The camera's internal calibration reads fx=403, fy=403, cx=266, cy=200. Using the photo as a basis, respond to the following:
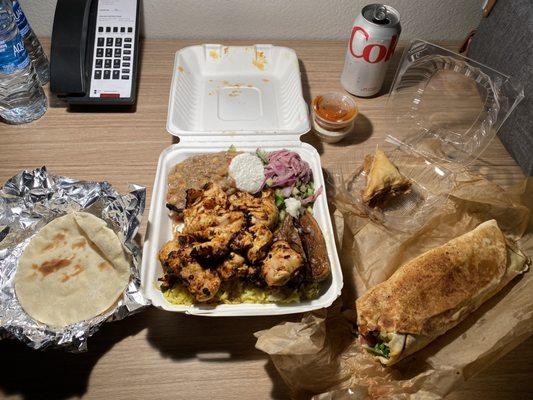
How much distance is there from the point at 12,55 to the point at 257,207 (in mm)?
834

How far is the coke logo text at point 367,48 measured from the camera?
126cm

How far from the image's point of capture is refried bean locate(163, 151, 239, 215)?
111 cm

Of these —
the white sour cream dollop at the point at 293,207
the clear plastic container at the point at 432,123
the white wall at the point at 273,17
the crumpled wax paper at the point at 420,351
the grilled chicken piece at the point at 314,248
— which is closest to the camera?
the crumpled wax paper at the point at 420,351

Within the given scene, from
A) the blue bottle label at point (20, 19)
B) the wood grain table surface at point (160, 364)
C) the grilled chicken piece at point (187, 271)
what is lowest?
the wood grain table surface at point (160, 364)

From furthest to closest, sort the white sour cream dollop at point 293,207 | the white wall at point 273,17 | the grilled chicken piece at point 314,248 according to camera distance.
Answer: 1. the white wall at point 273,17
2. the white sour cream dollop at point 293,207
3. the grilled chicken piece at point 314,248

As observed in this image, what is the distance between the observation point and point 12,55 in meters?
1.15

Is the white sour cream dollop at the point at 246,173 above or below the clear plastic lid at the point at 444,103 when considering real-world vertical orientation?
below

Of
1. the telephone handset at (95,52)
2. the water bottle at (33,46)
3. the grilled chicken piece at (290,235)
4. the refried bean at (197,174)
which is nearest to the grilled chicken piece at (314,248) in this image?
the grilled chicken piece at (290,235)

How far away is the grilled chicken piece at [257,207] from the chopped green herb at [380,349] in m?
0.37

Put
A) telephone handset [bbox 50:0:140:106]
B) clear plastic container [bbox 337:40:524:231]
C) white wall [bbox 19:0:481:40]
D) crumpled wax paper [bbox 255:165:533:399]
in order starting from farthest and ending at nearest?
white wall [bbox 19:0:481:40]
telephone handset [bbox 50:0:140:106]
clear plastic container [bbox 337:40:524:231]
crumpled wax paper [bbox 255:165:533:399]

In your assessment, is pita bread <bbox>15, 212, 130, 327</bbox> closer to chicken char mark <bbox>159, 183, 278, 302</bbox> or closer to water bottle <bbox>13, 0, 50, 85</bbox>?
chicken char mark <bbox>159, 183, 278, 302</bbox>

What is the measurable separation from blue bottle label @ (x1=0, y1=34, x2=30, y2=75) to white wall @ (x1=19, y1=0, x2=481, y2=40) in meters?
0.41

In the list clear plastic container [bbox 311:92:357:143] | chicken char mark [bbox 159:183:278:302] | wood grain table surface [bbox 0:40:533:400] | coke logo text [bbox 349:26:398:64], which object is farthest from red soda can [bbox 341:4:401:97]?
wood grain table surface [bbox 0:40:533:400]

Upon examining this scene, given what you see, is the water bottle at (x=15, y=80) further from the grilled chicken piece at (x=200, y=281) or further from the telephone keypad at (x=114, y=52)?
the grilled chicken piece at (x=200, y=281)
